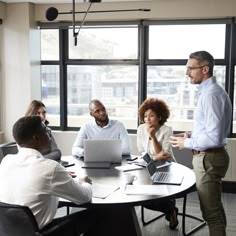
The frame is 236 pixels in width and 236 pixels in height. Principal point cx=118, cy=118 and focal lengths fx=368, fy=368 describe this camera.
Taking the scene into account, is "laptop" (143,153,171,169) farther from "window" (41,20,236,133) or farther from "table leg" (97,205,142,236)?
"window" (41,20,236,133)

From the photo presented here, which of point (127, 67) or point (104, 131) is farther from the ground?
point (127, 67)

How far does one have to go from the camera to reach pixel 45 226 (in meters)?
2.09

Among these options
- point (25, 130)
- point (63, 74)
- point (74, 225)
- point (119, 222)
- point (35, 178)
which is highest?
point (63, 74)

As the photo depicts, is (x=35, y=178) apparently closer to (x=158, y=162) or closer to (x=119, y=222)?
(x=119, y=222)

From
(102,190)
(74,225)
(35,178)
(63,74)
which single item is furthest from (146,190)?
(63,74)

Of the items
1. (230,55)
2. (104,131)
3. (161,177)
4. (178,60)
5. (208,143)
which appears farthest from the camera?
(178,60)

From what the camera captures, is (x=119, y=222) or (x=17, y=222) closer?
(x=17, y=222)

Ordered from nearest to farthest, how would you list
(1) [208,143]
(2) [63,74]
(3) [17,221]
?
1. (3) [17,221]
2. (1) [208,143]
3. (2) [63,74]

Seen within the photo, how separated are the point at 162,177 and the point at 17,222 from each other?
1189 mm

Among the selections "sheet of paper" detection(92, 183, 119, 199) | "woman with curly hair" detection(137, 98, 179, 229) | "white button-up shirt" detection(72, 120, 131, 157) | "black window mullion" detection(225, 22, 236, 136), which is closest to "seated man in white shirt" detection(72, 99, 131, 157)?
"white button-up shirt" detection(72, 120, 131, 157)

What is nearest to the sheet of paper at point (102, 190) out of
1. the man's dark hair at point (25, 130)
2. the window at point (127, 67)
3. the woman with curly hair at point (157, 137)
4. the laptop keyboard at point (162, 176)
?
the laptop keyboard at point (162, 176)

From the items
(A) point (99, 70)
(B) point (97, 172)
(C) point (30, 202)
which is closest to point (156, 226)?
(B) point (97, 172)

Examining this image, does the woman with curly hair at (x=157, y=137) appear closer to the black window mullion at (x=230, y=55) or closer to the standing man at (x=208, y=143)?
the standing man at (x=208, y=143)

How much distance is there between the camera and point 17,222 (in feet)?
6.35
